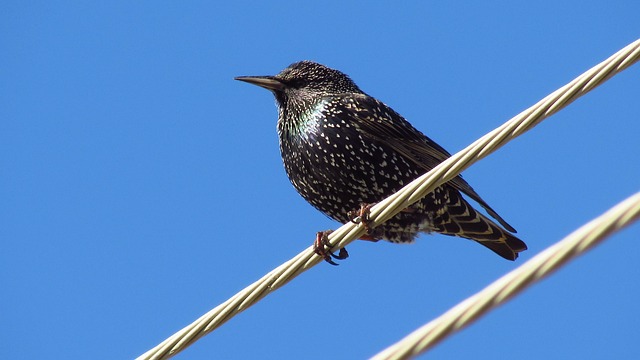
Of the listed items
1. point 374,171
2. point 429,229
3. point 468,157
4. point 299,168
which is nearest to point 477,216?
point 429,229

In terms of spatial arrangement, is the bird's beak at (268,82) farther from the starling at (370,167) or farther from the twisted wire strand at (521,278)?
the twisted wire strand at (521,278)

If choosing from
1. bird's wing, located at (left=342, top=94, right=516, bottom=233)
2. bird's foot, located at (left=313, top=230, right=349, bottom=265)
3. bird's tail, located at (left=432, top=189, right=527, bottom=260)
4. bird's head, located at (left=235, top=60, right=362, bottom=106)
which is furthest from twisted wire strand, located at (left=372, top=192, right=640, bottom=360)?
bird's head, located at (left=235, top=60, right=362, bottom=106)

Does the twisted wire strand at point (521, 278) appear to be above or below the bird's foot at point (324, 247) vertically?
below

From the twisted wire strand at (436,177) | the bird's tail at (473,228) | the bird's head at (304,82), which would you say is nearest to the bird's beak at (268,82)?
the bird's head at (304,82)

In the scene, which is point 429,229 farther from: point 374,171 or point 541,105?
point 541,105

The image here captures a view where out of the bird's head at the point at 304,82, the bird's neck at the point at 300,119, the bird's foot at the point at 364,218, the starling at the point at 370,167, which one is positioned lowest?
the bird's foot at the point at 364,218

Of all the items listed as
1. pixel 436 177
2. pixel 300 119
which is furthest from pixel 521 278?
pixel 300 119
